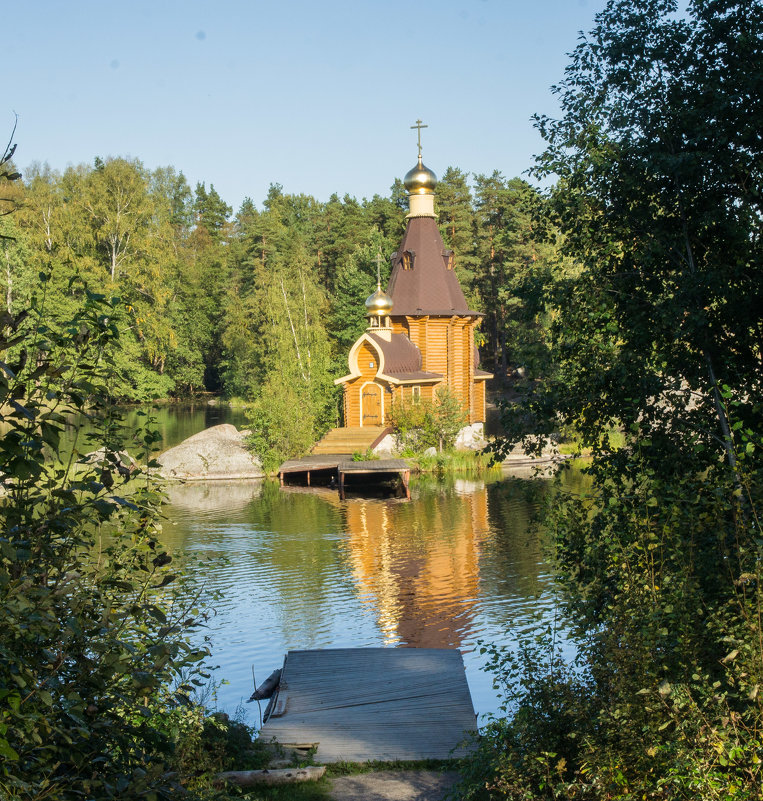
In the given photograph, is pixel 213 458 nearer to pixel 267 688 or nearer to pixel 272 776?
pixel 267 688

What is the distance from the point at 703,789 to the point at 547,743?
1706 mm

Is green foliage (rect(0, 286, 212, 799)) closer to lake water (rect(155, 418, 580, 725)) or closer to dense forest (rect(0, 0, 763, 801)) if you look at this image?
dense forest (rect(0, 0, 763, 801))

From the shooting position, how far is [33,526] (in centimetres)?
322

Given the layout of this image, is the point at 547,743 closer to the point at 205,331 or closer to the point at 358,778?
the point at 358,778

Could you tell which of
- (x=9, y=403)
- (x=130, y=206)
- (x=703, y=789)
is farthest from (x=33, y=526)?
(x=130, y=206)

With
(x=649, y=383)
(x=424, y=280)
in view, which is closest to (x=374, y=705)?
(x=649, y=383)

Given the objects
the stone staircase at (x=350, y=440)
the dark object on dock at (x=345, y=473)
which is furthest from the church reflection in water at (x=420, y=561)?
the stone staircase at (x=350, y=440)

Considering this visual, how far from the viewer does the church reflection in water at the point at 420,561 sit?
14.4 m

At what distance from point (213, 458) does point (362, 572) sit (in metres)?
14.3

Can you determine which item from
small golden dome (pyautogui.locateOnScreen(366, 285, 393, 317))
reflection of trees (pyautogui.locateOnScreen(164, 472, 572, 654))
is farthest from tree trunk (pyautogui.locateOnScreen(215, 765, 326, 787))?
small golden dome (pyautogui.locateOnScreen(366, 285, 393, 317))

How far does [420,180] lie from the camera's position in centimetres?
3462

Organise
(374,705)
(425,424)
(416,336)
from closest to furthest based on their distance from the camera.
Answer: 1. (374,705)
2. (425,424)
3. (416,336)

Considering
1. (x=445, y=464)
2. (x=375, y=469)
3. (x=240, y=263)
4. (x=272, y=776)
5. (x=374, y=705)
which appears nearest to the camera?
(x=272, y=776)

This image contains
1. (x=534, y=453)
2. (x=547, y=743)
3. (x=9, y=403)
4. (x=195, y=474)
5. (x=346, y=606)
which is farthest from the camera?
(x=195, y=474)
